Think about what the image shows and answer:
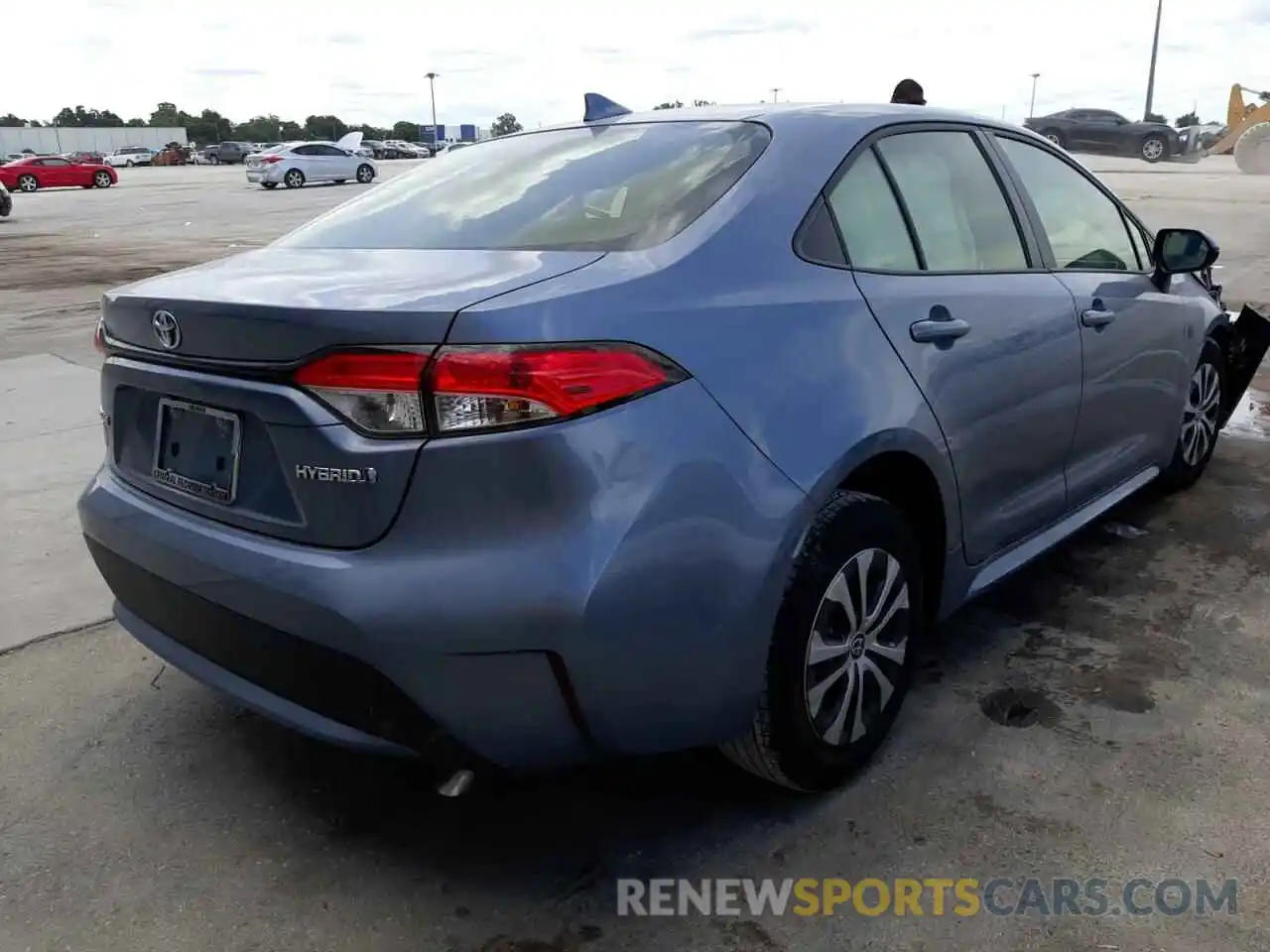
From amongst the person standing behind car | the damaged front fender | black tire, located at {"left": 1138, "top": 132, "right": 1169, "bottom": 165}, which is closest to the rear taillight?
the damaged front fender

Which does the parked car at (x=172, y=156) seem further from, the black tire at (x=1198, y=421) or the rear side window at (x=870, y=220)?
the rear side window at (x=870, y=220)

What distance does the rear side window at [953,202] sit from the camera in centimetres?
285

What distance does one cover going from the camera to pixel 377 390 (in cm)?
191

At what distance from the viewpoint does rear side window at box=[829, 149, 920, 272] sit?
258 centimetres

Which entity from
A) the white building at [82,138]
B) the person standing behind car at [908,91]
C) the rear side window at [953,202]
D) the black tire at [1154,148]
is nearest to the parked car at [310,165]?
the black tire at [1154,148]

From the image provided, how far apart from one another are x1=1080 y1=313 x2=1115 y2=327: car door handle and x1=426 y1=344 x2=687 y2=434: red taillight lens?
6.62 ft

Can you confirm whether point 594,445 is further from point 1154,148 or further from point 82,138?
point 82,138

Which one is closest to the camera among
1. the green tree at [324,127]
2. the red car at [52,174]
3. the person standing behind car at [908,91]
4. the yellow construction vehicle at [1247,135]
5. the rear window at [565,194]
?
the rear window at [565,194]

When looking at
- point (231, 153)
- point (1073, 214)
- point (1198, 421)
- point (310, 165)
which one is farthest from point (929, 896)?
point (231, 153)

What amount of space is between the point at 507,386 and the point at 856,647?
1.11 m

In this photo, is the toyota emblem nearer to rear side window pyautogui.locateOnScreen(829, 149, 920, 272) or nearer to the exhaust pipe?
the exhaust pipe

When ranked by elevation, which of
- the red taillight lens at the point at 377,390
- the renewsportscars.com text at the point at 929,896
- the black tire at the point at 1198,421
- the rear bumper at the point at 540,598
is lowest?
the renewsportscars.com text at the point at 929,896

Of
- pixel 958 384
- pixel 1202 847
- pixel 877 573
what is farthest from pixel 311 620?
pixel 1202 847

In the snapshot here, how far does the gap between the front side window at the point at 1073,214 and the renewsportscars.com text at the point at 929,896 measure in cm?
188
